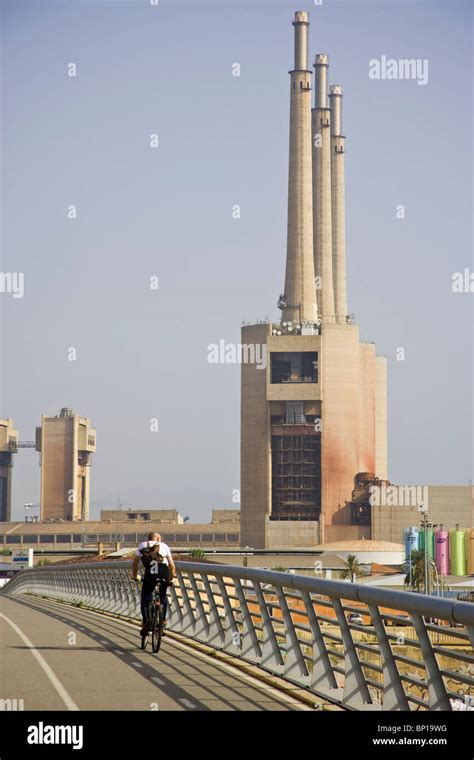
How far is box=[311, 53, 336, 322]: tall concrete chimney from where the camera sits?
17220cm

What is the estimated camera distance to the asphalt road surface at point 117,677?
15000 mm

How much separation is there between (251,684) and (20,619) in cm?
1672

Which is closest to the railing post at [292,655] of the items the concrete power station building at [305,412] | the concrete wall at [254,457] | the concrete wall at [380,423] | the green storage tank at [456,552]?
the green storage tank at [456,552]

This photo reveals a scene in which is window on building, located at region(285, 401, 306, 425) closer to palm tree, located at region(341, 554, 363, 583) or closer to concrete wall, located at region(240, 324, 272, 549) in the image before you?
concrete wall, located at region(240, 324, 272, 549)

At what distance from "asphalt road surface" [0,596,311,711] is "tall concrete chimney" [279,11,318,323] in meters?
139

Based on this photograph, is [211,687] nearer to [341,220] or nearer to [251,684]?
[251,684]

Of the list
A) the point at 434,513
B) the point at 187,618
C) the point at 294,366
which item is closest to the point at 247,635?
the point at 187,618

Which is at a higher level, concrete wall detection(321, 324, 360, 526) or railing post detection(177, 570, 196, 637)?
concrete wall detection(321, 324, 360, 526)

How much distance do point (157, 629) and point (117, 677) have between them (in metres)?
3.90

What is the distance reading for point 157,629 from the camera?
70.8 feet

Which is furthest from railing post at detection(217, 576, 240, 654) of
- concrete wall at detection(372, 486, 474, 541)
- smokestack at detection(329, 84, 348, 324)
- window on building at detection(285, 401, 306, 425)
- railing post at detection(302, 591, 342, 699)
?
smokestack at detection(329, 84, 348, 324)

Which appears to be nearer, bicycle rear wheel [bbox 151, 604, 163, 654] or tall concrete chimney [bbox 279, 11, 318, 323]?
bicycle rear wheel [bbox 151, 604, 163, 654]

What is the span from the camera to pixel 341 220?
181625mm

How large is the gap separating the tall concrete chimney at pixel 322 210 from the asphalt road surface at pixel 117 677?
147m
